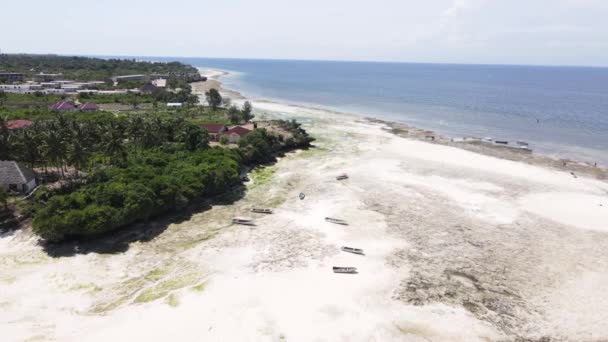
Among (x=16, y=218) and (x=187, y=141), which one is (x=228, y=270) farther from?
(x=187, y=141)

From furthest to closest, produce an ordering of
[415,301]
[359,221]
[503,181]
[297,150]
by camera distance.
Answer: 1. [297,150]
2. [503,181]
3. [359,221]
4. [415,301]

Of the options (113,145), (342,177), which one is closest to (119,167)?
(113,145)

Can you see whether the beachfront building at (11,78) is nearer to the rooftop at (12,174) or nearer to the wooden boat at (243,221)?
the rooftop at (12,174)

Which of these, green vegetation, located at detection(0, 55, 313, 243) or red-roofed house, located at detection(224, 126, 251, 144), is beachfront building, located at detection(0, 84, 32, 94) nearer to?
green vegetation, located at detection(0, 55, 313, 243)

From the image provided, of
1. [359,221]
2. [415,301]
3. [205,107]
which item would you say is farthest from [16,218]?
[205,107]

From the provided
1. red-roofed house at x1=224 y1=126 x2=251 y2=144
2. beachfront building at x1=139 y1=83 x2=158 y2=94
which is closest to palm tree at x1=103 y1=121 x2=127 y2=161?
red-roofed house at x1=224 y1=126 x2=251 y2=144

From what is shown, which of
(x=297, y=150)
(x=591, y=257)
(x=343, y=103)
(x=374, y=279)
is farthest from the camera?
(x=343, y=103)

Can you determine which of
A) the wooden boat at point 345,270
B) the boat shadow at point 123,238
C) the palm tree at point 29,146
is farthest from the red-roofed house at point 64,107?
the wooden boat at point 345,270
